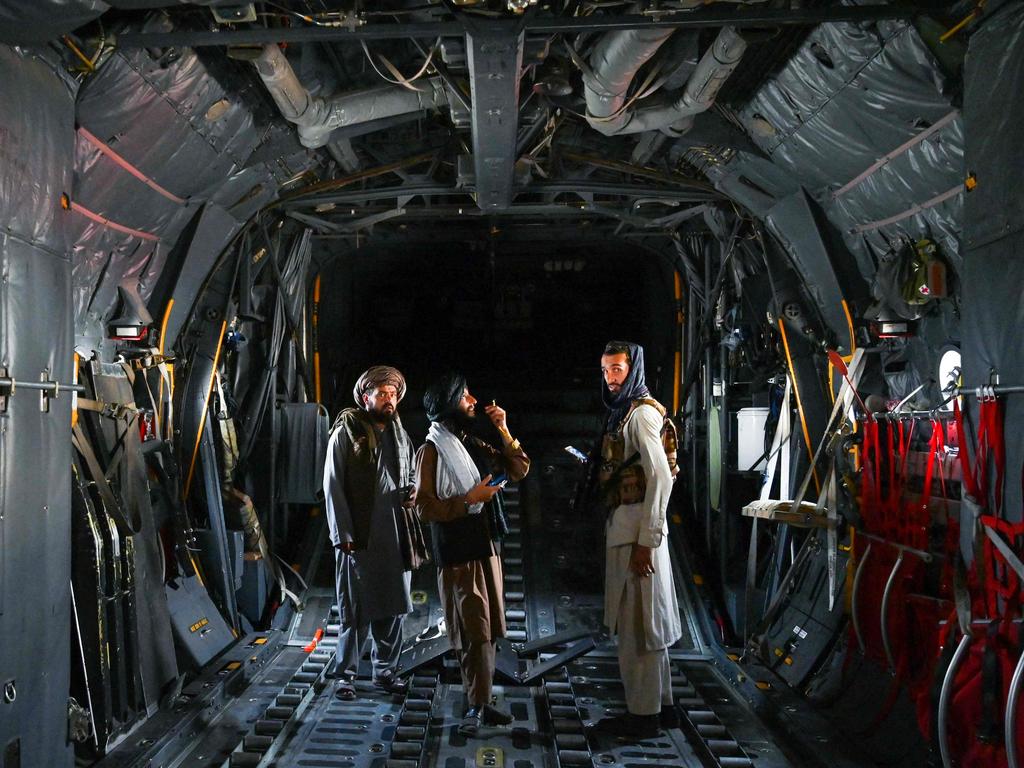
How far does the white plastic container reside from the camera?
6996mm

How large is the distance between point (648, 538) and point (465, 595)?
46.8 inches

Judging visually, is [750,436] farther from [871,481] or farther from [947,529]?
[947,529]

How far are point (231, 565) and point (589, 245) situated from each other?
605 cm

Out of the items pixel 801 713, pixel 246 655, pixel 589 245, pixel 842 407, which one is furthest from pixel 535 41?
pixel 589 245

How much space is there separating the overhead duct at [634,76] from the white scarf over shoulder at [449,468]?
2204mm

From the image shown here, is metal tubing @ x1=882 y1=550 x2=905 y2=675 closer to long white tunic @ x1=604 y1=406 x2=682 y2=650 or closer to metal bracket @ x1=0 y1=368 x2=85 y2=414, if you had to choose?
long white tunic @ x1=604 y1=406 x2=682 y2=650

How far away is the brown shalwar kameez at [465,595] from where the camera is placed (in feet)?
15.8

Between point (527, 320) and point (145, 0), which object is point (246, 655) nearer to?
point (145, 0)

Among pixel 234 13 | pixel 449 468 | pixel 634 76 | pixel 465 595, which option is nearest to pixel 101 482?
pixel 449 468

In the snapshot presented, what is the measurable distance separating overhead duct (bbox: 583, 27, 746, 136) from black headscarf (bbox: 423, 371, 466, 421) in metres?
1.90

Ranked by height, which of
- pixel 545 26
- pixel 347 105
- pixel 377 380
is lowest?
pixel 377 380

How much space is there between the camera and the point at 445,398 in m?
4.94

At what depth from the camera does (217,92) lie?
4570 millimetres

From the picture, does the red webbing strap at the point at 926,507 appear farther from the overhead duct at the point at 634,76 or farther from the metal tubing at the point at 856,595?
the overhead duct at the point at 634,76
